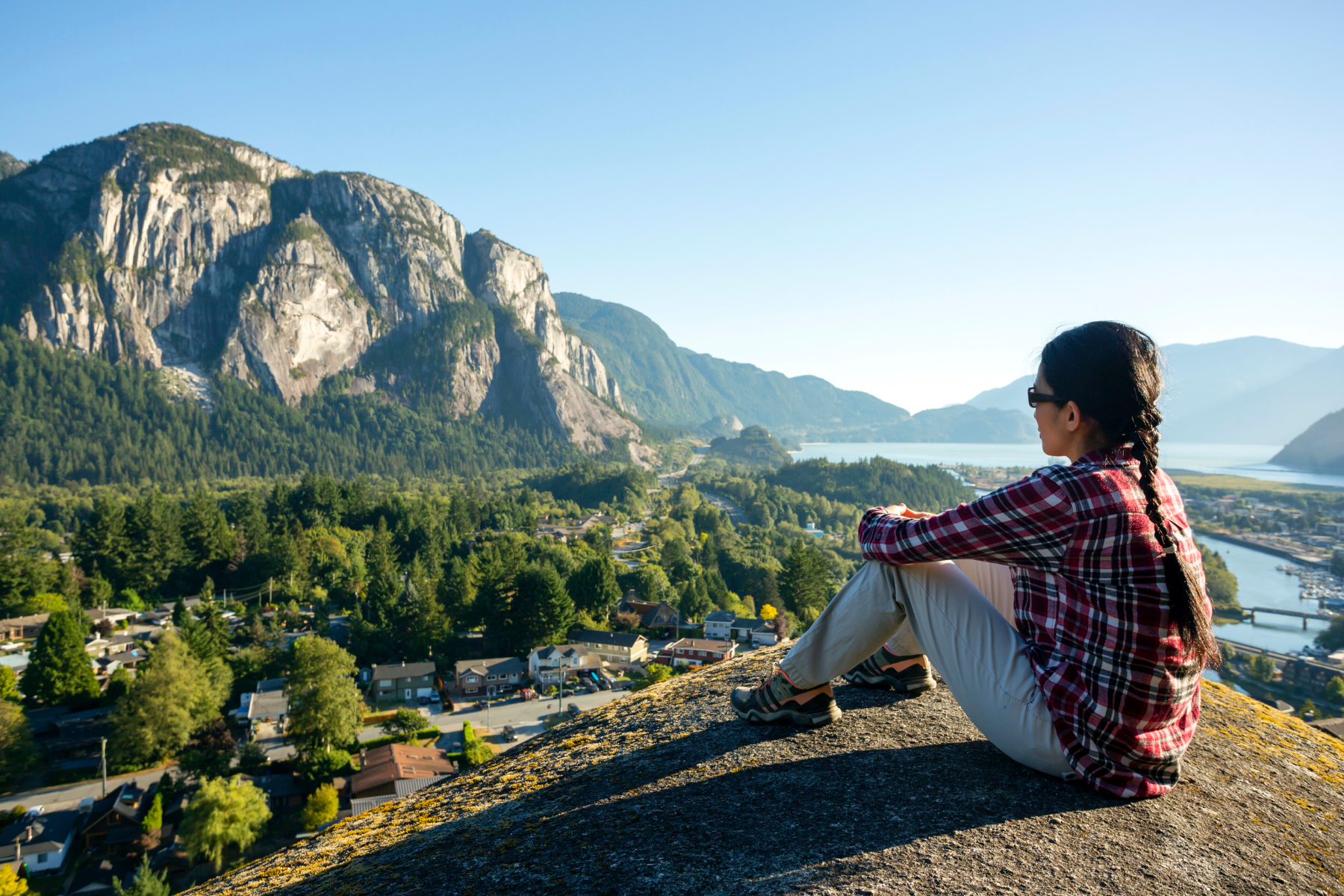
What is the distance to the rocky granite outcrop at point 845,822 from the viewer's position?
80.7 inches

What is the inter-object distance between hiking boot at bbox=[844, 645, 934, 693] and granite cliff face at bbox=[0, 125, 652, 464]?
12834cm

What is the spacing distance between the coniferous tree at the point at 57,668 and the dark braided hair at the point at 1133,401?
98.7 ft

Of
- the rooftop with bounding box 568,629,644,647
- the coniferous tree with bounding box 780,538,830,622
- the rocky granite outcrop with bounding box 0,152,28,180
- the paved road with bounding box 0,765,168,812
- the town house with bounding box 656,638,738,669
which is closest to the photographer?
the paved road with bounding box 0,765,168,812

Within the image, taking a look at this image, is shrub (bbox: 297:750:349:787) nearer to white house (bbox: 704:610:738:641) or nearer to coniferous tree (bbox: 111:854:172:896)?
coniferous tree (bbox: 111:854:172:896)

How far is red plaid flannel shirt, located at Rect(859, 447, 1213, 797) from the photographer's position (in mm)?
2072

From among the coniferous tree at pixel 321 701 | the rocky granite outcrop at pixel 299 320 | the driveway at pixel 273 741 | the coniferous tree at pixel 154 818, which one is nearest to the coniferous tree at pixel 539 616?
the coniferous tree at pixel 321 701

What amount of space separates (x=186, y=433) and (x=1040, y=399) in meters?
120

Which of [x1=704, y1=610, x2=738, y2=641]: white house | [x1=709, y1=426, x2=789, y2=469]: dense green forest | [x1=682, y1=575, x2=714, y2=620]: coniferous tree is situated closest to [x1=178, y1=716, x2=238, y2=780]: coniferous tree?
[x1=704, y1=610, x2=738, y2=641]: white house

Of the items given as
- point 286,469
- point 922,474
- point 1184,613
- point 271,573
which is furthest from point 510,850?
point 286,469

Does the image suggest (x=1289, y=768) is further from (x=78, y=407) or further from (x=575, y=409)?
(x=575, y=409)

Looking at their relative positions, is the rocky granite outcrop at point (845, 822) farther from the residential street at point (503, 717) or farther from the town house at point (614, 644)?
the town house at point (614, 644)

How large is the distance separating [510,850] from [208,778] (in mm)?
20120

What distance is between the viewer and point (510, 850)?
98.7 inches

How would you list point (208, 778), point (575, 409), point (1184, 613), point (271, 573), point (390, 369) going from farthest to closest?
point (575, 409)
point (390, 369)
point (271, 573)
point (208, 778)
point (1184, 613)
